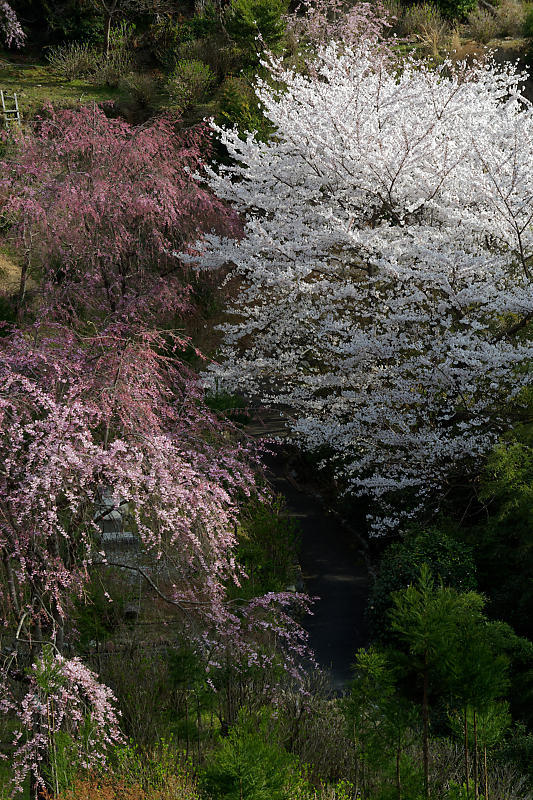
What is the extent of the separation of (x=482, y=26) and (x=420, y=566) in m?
20.6

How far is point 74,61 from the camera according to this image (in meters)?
21.9

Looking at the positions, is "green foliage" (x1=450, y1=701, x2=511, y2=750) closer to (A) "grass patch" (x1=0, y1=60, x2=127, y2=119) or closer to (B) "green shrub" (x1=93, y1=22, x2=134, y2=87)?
(A) "grass patch" (x1=0, y1=60, x2=127, y2=119)

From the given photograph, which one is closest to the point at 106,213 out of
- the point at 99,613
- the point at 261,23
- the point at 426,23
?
the point at 99,613

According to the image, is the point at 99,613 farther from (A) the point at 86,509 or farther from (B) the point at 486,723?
(B) the point at 486,723

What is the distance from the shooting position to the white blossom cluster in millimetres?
8094

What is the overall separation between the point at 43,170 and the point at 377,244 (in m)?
5.58

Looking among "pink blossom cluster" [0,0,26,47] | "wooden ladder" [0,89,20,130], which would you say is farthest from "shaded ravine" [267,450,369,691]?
"pink blossom cluster" [0,0,26,47]

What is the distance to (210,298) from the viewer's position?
1489 cm

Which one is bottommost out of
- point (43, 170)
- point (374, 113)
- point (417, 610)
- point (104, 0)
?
point (417, 610)

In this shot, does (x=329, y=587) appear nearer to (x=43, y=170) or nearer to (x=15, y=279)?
(x=43, y=170)

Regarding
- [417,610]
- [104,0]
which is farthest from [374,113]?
[104,0]

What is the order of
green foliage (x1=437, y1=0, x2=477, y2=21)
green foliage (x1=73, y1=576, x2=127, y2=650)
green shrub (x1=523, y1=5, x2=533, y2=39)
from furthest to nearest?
1. green foliage (x1=437, y1=0, x2=477, y2=21)
2. green shrub (x1=523, y1=5, x2=533, y2=39)
3. green foliage (x1=73, y1=576, x2=127, y2=650)

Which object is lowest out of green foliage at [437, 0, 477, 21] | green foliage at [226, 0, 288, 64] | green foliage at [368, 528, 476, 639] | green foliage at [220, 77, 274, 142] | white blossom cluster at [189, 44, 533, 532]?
green foliage at [368, 528, 476, 639]

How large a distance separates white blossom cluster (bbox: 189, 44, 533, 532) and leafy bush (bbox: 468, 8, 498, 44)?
561 inches
